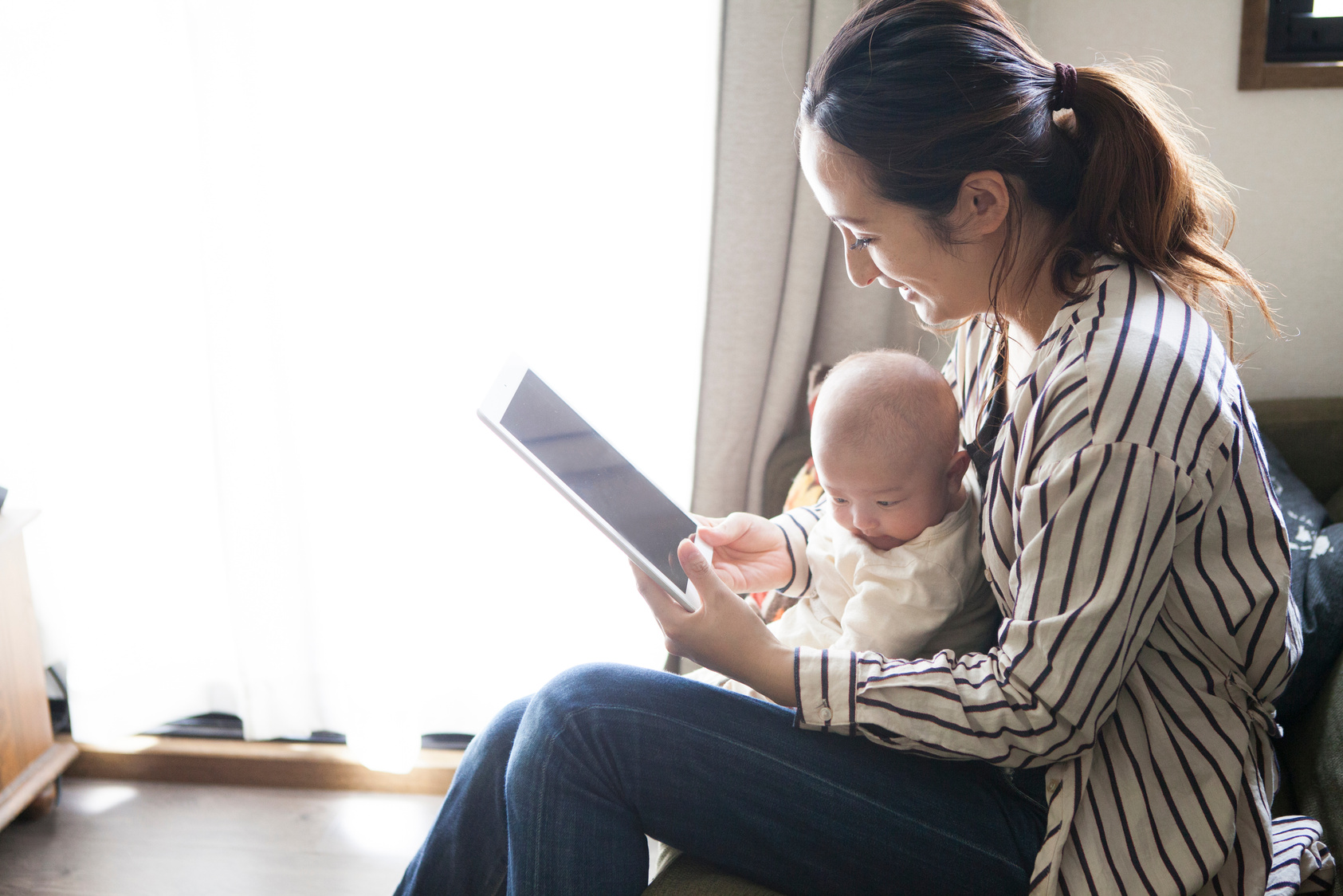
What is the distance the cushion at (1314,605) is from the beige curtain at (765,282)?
2.12ft

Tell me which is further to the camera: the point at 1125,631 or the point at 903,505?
the point at 903,505

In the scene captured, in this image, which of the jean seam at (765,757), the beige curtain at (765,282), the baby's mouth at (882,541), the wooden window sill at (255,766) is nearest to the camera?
the jean seam at (765,757)

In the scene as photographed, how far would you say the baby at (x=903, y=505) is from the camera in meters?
1.05

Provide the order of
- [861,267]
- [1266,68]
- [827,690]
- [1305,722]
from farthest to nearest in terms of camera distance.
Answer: [1266,68], [1305,722], [861,267], [827,690]

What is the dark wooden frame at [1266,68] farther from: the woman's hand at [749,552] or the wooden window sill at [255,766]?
the wooden window sill at [255,766]

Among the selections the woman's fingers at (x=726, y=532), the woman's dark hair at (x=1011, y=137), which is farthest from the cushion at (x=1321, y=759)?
the woman's fingers at (x=726, y=532)

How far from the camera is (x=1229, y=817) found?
0.85m

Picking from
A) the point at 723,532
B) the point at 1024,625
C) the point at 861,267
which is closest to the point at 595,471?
the point at 723,532

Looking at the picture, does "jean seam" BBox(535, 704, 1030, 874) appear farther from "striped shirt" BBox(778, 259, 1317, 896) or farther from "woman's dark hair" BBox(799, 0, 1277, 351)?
"woman's dark hair" BBox(799, 0, 1277, 351)

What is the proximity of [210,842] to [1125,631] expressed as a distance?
5.30ft

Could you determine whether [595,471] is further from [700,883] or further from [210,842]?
[210,842]

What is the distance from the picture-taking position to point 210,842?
171cm

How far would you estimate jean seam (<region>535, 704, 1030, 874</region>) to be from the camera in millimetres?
891

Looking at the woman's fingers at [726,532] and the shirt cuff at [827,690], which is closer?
the shirt cuff at [827,690]
